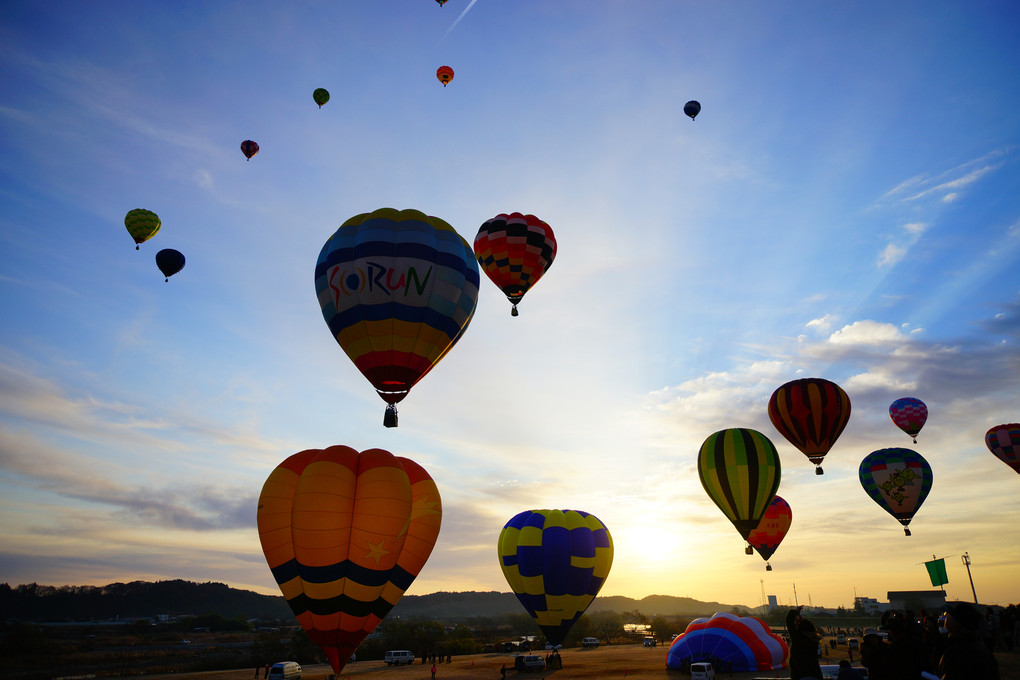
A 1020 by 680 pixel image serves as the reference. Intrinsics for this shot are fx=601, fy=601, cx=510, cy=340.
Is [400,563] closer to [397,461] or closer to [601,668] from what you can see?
[397,461]

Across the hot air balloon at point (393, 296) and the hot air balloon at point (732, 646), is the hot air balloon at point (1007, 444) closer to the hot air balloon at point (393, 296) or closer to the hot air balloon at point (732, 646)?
the hot air balloon at point (732, 646)

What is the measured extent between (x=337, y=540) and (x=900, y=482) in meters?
30.8

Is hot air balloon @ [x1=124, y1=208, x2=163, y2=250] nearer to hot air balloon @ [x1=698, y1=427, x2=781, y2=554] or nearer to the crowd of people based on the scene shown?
hot air balloon @ [x1=698, y1=427, x2=781, y2=554]

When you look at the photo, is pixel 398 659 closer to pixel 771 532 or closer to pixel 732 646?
pixel 732 646

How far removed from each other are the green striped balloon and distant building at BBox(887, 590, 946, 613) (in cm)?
7130

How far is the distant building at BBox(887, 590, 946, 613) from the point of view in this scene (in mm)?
80500

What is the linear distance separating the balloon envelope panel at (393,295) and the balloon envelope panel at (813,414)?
53.4 ft

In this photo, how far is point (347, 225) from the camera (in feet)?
62.7

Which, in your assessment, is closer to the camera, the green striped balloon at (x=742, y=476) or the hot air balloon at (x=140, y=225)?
the green striped balloon at (x=742, y=476)

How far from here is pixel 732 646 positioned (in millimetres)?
23219

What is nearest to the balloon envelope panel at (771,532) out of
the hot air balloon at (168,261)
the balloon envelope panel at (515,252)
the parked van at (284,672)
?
the balloon envelope panel at (515,252)

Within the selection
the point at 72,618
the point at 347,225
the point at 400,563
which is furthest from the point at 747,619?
the point at 72,618

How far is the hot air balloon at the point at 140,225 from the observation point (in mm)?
30469

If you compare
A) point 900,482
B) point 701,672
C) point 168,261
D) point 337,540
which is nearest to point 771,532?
point 900,482
